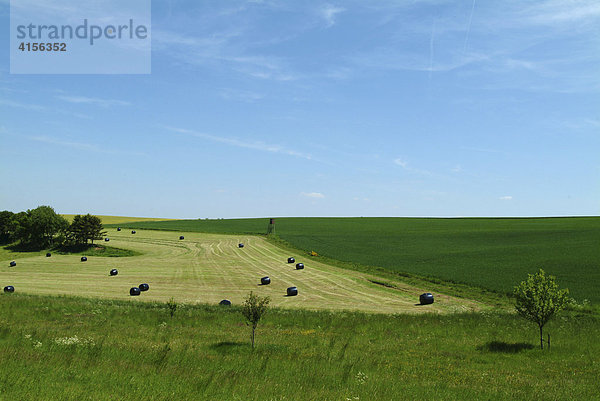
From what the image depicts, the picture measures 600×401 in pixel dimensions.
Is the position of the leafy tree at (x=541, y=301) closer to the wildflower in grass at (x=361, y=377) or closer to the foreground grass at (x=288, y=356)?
the foreground grass at (x=288, y=356)

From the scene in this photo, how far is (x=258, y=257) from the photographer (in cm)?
7731

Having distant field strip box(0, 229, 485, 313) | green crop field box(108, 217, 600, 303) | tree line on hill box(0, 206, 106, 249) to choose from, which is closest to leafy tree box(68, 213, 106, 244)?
tree line on hill box(0, 206, 106, 249)

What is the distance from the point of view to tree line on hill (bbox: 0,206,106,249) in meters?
90.4

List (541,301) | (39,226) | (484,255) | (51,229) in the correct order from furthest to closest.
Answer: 1. (51,229)
2. (39,226)
3. (484,255)
4. (541,301)

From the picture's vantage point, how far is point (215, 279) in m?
57.3

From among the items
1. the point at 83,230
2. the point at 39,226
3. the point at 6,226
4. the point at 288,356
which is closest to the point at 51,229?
the point at 39,226

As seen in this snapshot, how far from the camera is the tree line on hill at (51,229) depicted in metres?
90.4

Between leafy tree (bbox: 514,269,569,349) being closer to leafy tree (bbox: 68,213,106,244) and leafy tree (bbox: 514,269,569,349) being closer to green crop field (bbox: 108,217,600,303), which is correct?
green crop field (bbox: 108,217,600,303)

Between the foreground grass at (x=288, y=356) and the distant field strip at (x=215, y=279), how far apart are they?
366 inches

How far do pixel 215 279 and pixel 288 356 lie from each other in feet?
129

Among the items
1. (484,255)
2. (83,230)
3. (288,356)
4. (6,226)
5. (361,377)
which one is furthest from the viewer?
(6,226)

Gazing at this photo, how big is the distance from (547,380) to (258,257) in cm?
6254

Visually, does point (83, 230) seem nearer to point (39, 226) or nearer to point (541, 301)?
point (39, 226)

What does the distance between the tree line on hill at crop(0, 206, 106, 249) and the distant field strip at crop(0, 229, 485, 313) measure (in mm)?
8743
